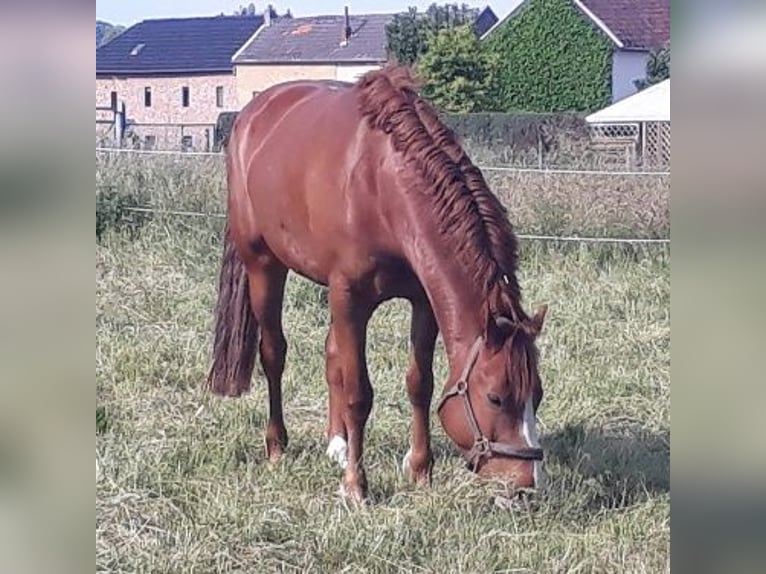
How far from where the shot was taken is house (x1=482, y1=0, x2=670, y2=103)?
4121 millimetres

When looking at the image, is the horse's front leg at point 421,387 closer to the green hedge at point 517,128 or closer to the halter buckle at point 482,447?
the halter buckle at point 482,447

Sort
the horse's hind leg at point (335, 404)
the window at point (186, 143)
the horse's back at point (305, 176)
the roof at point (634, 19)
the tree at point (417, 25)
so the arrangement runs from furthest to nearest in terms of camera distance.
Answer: the window at point (186, 143) < the horse's hind leg at point (335, 404) < the horse's back at point (305, 176) < the tree at point (417, 25) < the roof at point (634, 19)

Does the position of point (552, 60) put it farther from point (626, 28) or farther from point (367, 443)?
point (367, 443)

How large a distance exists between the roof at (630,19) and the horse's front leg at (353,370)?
35.8 inches

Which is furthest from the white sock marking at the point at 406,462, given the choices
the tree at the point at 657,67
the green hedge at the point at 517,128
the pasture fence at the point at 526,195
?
the tree at the point at 657,67

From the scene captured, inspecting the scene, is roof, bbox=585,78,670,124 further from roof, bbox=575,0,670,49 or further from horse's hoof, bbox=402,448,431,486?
horse's hoof, bbox=402,448,431,486

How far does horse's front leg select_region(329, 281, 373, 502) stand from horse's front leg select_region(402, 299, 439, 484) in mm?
144

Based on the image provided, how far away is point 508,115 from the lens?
14.2ft

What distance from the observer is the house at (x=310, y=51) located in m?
4.30

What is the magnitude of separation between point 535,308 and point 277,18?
1.20 metres

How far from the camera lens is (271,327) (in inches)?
181

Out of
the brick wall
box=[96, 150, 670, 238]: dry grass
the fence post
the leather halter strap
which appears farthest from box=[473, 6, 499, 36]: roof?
the fence post
